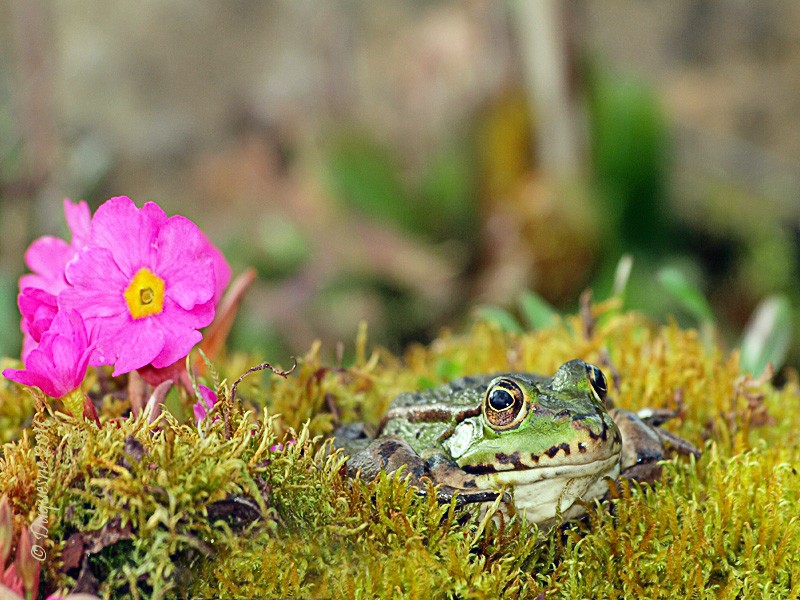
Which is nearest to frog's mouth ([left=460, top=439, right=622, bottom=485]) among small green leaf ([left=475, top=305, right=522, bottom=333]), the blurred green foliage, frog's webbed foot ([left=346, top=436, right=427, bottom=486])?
frog's webbed foot ([left=346, top=436, right=427, bottom=486])

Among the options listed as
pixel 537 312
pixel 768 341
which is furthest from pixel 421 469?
pixel 768 341

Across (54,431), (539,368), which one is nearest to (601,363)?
(539,368)

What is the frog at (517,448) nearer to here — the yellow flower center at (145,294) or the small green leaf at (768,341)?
the yellow flower center at (145,294)

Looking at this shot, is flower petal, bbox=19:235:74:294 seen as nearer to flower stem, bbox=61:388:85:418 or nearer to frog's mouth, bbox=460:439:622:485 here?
flower stem, bbox=61:388:85:418

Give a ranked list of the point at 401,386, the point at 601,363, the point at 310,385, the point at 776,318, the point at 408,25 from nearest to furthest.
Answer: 1. the point at 310,385
2. the point at 601,363
3. the point at 401,386
4. the point at 776,318
5. the point at 408,25

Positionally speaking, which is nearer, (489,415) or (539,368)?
(489,415)

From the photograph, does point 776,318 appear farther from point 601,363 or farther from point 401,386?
point 401,386

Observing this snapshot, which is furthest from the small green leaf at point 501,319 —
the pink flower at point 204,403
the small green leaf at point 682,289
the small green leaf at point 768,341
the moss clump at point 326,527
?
the pink flower at point 204,403
